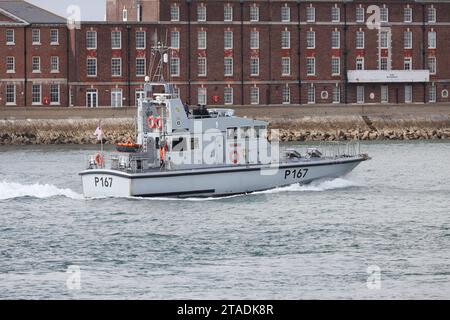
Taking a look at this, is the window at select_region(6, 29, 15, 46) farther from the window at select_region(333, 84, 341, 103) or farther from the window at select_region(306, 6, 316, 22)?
the window at select_region(333, 84, 341, 103)

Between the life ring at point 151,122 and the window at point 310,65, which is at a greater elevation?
the window at point 310,65

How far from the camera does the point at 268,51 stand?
106m

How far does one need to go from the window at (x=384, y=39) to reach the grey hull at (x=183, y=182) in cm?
5327

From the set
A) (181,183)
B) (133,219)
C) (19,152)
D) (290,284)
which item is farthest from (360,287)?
(19,152)

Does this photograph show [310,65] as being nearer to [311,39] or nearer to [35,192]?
[311,39]

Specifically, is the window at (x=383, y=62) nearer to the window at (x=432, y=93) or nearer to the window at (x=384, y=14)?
the window at (x=384, y=14)

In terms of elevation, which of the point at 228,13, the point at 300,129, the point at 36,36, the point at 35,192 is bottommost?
the point at 35,192

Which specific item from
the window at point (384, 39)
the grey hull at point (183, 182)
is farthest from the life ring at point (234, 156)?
the window at point (384, 39)

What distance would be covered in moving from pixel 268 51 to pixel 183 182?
53350 mm

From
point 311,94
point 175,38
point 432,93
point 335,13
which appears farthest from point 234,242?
point 432,93

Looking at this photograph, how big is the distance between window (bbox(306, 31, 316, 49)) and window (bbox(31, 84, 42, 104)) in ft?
64.5

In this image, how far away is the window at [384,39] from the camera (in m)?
109

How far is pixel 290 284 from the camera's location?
124ft

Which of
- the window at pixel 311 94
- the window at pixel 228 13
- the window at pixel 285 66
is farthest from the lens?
the window at pixel 311 94
